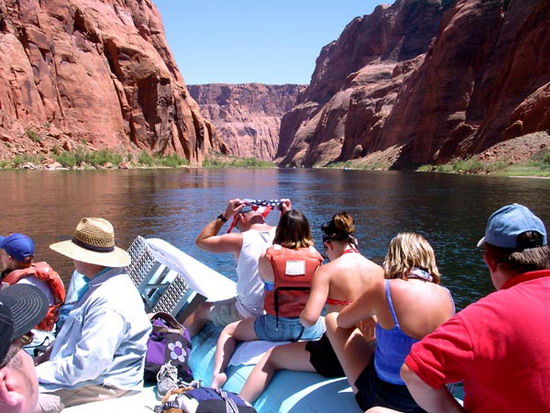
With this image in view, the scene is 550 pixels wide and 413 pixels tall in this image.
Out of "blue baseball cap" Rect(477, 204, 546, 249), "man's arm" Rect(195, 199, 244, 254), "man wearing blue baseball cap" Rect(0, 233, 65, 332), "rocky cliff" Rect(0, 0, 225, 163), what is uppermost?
"rocky cliff" Rect(0, 0, 225, 163)

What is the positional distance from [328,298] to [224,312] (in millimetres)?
1587

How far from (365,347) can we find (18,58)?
79349 mm

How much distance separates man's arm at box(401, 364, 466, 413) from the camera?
89.4 inches

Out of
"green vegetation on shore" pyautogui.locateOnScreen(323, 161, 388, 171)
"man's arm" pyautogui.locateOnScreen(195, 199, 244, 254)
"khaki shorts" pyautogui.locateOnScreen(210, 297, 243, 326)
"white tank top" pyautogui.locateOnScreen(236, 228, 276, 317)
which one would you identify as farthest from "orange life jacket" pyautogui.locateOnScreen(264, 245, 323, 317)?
"green vegetation on shore" pyautogui.locateOnScreen(323, 161, 388, 171)

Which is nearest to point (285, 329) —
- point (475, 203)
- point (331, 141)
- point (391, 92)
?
point (475, 203)

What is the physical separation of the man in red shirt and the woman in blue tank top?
0.72 metres

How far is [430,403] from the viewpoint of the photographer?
2.36 m

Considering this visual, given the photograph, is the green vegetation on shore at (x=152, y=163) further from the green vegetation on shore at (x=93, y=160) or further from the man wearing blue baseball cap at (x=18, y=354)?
the man wearing blue baseball cap at (x=18, y=354)

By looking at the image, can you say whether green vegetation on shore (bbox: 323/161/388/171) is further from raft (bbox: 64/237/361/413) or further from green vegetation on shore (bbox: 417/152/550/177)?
raft (bbox: 64/237/361/413)

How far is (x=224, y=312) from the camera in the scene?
17.4ft

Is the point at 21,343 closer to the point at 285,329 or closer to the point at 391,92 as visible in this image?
the point at 285,329

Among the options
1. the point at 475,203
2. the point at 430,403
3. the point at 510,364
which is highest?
the point at 510,364

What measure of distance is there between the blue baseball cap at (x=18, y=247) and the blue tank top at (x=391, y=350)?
367cm

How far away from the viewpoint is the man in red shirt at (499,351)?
2.03 metres
